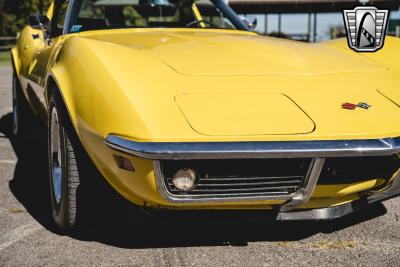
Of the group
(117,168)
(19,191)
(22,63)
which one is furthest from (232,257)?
(22,63)

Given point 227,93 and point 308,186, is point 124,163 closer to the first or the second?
point 227,93

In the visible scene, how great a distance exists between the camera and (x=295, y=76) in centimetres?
275

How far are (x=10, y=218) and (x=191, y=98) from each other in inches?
50.6

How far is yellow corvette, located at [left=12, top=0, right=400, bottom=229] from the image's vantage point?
2.28 metres

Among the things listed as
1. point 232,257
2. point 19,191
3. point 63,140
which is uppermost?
point 63,140

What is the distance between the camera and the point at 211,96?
250 centimetres

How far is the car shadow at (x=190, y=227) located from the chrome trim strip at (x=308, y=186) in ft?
0.56

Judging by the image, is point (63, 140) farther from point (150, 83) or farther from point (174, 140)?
point (174, 140)

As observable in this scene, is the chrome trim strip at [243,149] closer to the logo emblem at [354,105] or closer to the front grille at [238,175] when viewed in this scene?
the front grille at [238,175]

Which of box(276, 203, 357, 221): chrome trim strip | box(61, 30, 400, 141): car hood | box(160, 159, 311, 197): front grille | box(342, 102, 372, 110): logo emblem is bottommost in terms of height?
box(276, 203, 357, 221): chrome trim strip

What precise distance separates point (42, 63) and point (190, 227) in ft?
5.60

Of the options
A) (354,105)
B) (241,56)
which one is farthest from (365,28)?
(354,105)

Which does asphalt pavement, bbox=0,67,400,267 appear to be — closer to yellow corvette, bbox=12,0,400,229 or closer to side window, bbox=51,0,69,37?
yellow corvette, bbox=12,0,400,229

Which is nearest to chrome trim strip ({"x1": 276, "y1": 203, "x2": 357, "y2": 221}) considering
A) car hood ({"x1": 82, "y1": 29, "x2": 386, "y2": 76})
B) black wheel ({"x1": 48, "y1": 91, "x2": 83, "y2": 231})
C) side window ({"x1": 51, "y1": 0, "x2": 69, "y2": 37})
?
car hood ({"x1": 82, "y1": 29, "x2": 386, "y2": 76})
